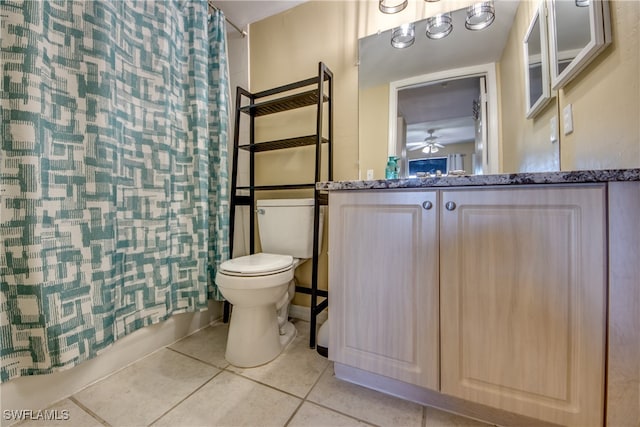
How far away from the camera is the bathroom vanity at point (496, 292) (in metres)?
0.68

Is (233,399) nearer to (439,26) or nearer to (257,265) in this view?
(257,265)

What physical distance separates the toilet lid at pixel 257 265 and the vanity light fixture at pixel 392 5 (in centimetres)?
150

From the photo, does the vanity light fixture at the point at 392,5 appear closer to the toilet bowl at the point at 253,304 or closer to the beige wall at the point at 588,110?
the beige wall at the point at 588,110

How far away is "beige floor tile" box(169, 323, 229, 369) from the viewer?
1299mm

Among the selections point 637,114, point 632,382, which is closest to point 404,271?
point 632,382

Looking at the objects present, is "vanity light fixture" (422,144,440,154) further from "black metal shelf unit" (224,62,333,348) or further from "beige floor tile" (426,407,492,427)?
"beige floor tile" (426,407,492,427)

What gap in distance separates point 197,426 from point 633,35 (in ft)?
5.85

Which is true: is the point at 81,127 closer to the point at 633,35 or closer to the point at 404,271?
the point at 404,271

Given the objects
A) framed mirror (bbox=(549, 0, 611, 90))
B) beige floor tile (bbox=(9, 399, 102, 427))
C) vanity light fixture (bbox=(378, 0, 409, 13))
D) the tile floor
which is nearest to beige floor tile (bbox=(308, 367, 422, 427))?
the tile floor

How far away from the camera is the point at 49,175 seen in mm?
942

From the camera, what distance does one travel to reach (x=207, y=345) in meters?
1.42

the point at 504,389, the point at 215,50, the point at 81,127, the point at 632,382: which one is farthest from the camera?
the point at 215,50

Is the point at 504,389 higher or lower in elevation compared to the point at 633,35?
lower

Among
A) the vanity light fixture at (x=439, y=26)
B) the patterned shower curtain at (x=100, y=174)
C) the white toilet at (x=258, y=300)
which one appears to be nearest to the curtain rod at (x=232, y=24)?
the patterned shower curtain at (x=100, y=174)
